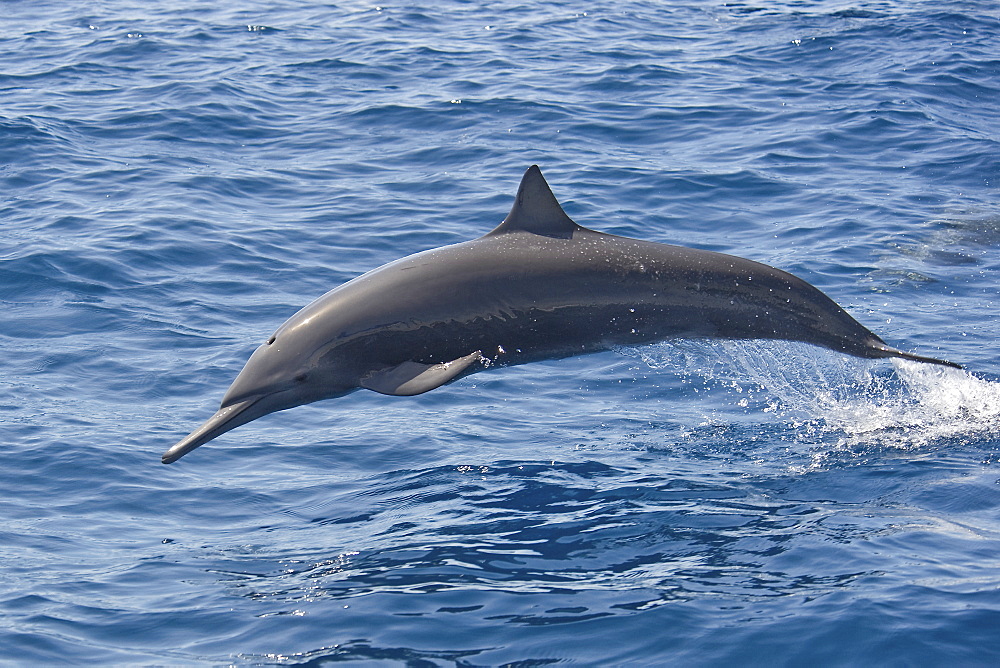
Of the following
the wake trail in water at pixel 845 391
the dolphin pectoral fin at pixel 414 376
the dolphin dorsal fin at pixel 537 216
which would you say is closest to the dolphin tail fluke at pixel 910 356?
the wake trail in water at pixel 845 391

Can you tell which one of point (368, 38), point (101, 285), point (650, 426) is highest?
point (368, 38)

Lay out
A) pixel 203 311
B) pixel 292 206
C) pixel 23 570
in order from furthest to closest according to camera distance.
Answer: pixel 292 206 < pixel 203 311 < pixel 23 570

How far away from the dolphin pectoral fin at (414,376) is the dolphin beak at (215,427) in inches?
30.4

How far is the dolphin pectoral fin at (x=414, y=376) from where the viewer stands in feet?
25.2

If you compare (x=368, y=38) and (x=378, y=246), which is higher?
(x=368, y=38)

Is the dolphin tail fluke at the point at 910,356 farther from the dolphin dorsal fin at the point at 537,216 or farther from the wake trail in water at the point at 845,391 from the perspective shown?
the dolphin dorsal fin at the point at 537,216

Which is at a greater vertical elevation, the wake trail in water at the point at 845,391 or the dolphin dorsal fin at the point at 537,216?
the dolphin dorsal fin at the point at 537,216

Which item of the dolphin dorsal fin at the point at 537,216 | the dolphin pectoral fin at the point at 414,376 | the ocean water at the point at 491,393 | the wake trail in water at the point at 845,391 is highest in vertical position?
the dolphin dorsal fin at the point at 537,216

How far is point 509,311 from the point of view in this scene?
8242 millimetres

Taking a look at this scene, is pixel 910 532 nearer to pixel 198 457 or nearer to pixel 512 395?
pixel 512 395

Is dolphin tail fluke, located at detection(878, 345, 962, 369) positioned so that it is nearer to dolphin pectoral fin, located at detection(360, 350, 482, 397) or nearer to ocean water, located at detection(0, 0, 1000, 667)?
ocean water, located at detection(0, 0, 1000, 667)

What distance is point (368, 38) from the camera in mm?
24688

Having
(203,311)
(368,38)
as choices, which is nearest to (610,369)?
→ (203,311)

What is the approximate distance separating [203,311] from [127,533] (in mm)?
4327
